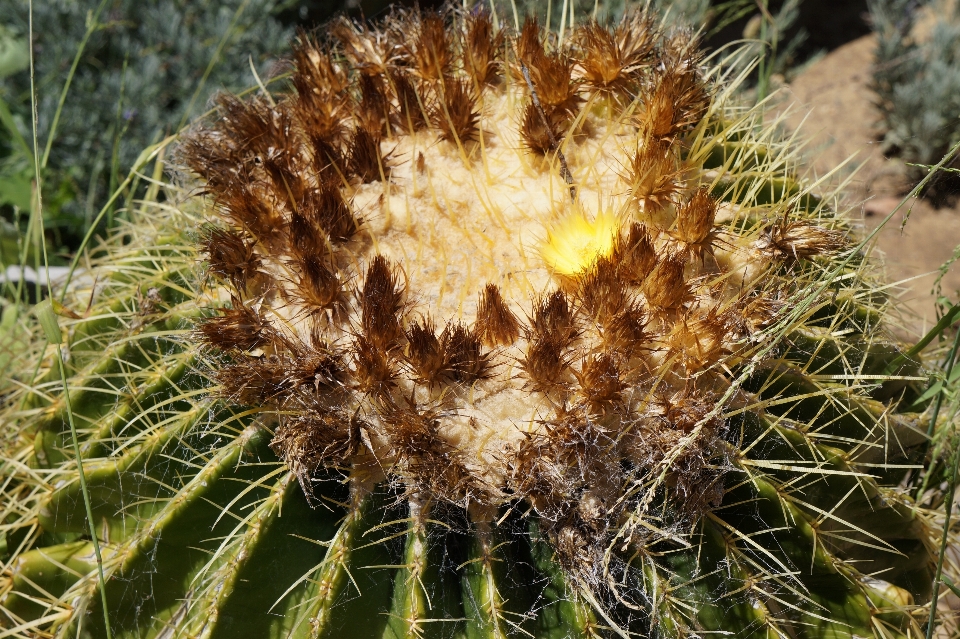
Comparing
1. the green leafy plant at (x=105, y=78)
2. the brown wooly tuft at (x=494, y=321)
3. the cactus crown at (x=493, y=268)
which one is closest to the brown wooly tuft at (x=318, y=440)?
the cactus crown at (x=493, y=268)

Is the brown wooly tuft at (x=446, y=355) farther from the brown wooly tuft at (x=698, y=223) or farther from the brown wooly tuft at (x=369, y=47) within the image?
the brown wooly tuft at (x=369, y=47)

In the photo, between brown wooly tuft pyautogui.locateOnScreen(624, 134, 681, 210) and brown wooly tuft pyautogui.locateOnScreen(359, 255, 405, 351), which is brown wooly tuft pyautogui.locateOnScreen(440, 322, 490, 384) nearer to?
brown wooly tuft pyautogui.locateOnScreen(359, 255, 405, 351)

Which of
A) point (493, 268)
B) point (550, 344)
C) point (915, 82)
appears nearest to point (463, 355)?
point (550, 344)

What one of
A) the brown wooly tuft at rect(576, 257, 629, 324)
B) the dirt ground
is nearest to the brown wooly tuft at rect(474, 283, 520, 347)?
the brown wooly tuft at rect(576, 257, 629, 324)

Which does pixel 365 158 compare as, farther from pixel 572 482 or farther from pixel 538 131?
pixel 572 482

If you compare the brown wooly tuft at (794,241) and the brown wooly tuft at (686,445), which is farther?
the brown wooly tuft at (794,241)

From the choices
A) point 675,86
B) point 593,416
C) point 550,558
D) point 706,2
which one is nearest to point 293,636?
point 550,558
